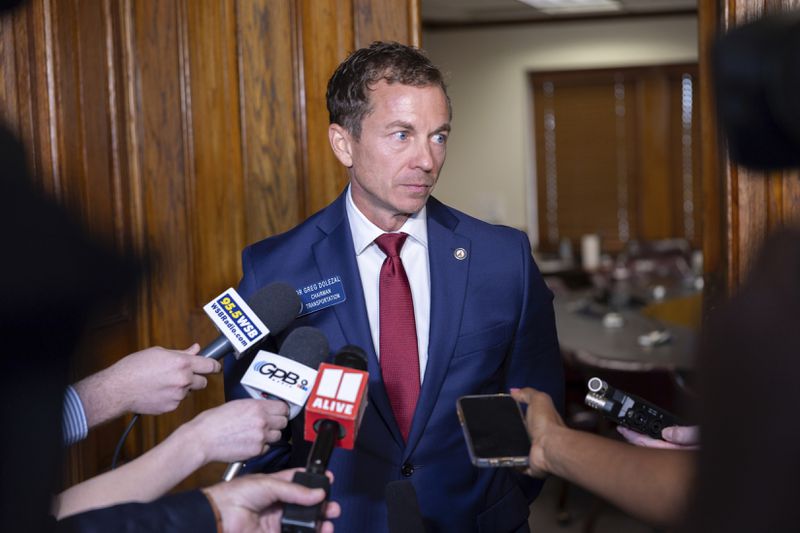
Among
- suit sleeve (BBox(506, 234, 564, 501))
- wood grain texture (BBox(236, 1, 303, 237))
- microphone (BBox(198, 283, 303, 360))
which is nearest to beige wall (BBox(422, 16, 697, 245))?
wood grain texture (BBox(236, 1, 303, 237))

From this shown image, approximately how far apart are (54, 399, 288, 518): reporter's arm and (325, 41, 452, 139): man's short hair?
0.84 metres

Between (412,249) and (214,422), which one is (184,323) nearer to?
(412,249)

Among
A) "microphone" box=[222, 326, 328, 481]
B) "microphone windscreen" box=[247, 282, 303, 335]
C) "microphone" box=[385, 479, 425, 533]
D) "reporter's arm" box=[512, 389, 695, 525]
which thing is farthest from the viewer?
"microphone" box=[385, 479, 425, 533]

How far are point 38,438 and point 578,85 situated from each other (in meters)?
8.68

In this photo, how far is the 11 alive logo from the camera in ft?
5.35

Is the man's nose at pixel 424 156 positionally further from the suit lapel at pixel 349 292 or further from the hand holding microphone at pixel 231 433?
the hand holding microphone at pixel 231 433

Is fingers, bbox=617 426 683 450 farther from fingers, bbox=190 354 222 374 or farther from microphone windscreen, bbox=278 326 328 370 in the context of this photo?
fingers, bbox=190 354 222 374

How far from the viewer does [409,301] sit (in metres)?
2.07

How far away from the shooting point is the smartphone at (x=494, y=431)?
146 cm

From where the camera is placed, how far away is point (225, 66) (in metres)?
2.86

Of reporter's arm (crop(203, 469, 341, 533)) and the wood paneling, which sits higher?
the wood paneling

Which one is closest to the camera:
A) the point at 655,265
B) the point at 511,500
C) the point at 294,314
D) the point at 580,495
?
the point at 294,314

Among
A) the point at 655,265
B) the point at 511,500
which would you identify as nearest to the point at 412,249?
the point at 511,500

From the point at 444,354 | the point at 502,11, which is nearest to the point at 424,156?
the point at 444,354
